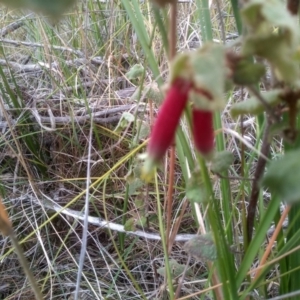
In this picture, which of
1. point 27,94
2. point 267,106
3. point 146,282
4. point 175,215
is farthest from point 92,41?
point 267,106

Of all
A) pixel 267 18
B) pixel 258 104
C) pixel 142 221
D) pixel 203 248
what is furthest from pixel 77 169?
pixel 267 18

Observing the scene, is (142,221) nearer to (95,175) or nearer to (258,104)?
(95,175)

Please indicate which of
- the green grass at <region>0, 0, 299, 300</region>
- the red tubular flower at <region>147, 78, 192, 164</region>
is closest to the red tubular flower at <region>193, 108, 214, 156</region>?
the red tubular flower at <region>147, 78, 192, 164</region>

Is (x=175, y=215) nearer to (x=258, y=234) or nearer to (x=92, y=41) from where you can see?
(x=258, y=234)

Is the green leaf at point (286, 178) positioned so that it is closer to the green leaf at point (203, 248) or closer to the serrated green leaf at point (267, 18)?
the serrated green leaf at point (267, 18)

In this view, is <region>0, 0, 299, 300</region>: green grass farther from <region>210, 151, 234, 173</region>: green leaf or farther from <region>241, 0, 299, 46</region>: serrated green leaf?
<region>241, 0, 299, 46</region>: serrated green leaf

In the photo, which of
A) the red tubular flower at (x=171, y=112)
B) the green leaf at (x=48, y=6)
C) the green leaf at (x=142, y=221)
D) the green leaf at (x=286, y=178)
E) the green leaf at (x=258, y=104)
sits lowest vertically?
the green leaf at (x=142, y=221)

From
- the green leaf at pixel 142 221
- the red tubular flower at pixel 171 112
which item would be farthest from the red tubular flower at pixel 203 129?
the green leaf at pixel 142 221
